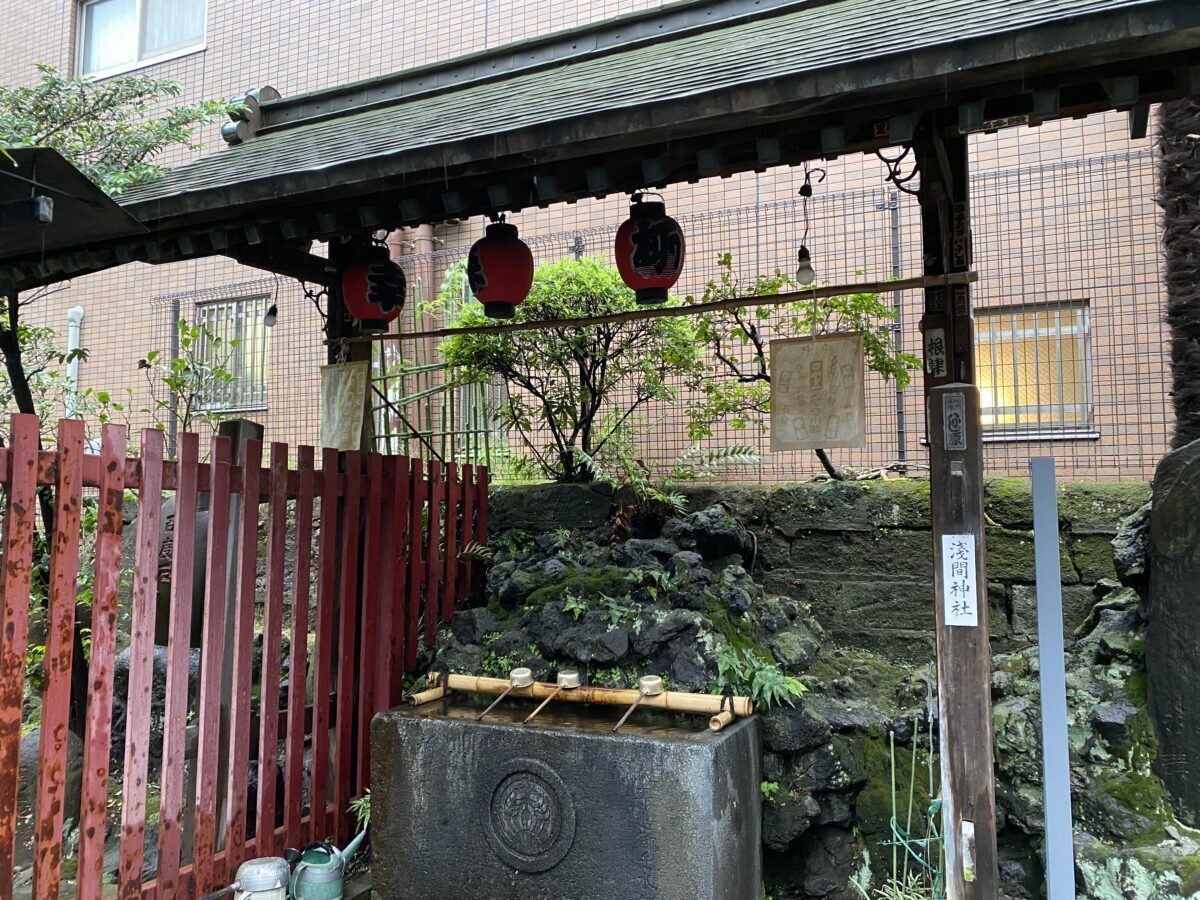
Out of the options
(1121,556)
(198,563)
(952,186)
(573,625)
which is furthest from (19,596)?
(1121,556)

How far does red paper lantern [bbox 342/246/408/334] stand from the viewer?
5906 mm

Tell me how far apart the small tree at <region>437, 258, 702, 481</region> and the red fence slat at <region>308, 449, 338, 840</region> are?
2.78m

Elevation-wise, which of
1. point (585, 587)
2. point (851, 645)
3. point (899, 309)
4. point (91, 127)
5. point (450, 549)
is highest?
point (91, 127)

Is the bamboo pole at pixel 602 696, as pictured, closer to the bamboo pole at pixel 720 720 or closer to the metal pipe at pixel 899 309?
the bamboo pole at pixel 720 720

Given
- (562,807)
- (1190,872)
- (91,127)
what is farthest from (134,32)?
(1190,872)

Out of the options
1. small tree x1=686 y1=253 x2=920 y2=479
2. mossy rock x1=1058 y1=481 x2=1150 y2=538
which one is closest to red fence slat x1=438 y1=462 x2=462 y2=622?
small tree x1=686 y1=253 x2=920 y2=479

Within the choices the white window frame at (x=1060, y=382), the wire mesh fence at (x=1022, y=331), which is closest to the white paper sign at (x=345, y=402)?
the wire mesh fence at (x=1022, y=331)

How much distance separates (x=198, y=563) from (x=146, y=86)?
244 inches

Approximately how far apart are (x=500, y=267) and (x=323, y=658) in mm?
2722

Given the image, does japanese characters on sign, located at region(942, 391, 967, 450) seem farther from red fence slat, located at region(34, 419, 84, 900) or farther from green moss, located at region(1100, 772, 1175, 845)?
red fence slat, located at region(34, 419, 84, 900)

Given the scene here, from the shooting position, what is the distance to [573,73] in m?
5.18

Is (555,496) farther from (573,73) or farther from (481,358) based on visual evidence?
(573,73)

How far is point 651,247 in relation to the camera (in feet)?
16.6

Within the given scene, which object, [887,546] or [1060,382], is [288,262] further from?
[1060,382]
